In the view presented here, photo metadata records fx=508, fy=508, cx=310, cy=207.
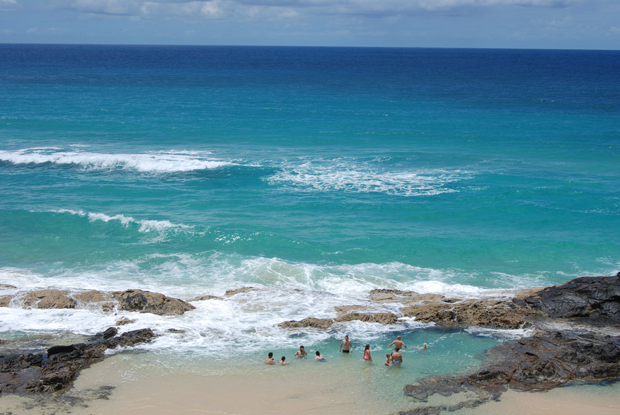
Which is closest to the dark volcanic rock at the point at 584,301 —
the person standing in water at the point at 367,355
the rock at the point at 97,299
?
the person standing in water at the point at 367,355

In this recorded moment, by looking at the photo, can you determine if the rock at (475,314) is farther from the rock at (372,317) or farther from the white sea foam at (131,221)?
the white sea foam at (131,221)

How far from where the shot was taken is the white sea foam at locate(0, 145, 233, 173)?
36344mm

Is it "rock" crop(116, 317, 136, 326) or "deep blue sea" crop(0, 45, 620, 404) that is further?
"deep blue sea" crop(0, 45, 620, 404)

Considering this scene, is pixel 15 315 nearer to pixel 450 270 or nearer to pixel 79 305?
pixel 79 305

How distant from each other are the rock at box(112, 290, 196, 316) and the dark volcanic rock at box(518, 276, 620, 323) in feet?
38.9

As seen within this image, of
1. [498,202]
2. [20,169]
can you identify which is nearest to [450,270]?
[498,202]

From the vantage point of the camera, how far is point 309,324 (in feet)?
55.2

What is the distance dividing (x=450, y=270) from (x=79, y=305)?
14963mm

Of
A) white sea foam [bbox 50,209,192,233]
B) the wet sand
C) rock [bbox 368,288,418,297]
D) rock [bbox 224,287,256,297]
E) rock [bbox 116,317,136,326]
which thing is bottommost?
the wet sand

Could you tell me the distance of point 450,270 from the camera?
73.4 ft

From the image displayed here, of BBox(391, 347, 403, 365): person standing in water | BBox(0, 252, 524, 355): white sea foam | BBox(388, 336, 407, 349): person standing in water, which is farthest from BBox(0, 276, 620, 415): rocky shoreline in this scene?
BBox(388, 336, 407, 349): person standing in water

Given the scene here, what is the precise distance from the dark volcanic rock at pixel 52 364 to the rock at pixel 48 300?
2.91m

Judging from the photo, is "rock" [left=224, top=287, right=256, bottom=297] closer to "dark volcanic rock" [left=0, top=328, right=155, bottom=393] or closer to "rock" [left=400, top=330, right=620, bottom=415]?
"dark volcanic rock" [left=0, top=328, right=155, bottom=393]

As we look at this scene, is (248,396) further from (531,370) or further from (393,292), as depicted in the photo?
(393,292)
